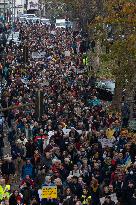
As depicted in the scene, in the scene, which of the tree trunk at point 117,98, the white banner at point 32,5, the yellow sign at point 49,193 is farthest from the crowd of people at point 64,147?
the white banner at point 32,5

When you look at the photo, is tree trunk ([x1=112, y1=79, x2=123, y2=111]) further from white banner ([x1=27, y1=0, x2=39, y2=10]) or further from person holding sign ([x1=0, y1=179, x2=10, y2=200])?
white banner ([x1=27, y1=0, x2=39, y2=10])

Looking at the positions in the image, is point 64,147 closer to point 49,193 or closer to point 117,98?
point 49,193

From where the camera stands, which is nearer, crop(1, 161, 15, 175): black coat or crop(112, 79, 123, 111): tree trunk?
crop(1, 161, 15, 175): black coat

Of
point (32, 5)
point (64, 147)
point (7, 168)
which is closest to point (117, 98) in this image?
point (64, 147)

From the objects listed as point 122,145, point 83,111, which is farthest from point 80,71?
point 122,145

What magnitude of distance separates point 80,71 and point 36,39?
16152 mm

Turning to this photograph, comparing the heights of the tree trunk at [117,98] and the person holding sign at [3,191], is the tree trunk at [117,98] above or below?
below

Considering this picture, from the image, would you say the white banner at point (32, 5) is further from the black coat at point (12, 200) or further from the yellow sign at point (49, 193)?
the black coat at point (12, 200)

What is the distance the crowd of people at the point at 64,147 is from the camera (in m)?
19.3

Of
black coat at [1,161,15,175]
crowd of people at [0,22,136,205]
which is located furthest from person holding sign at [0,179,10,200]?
black coat at [1,161,15,175]

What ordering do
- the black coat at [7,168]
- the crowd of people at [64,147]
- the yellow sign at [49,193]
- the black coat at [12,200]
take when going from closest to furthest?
the black coat at [12,200] → the yellow sign at [49,193] → the crowd of people at [64,147] → the black coat at [7,168]

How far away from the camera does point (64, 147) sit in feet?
77.5

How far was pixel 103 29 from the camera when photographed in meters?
33.7

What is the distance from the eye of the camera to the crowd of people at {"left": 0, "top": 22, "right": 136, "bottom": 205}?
63.3ft
